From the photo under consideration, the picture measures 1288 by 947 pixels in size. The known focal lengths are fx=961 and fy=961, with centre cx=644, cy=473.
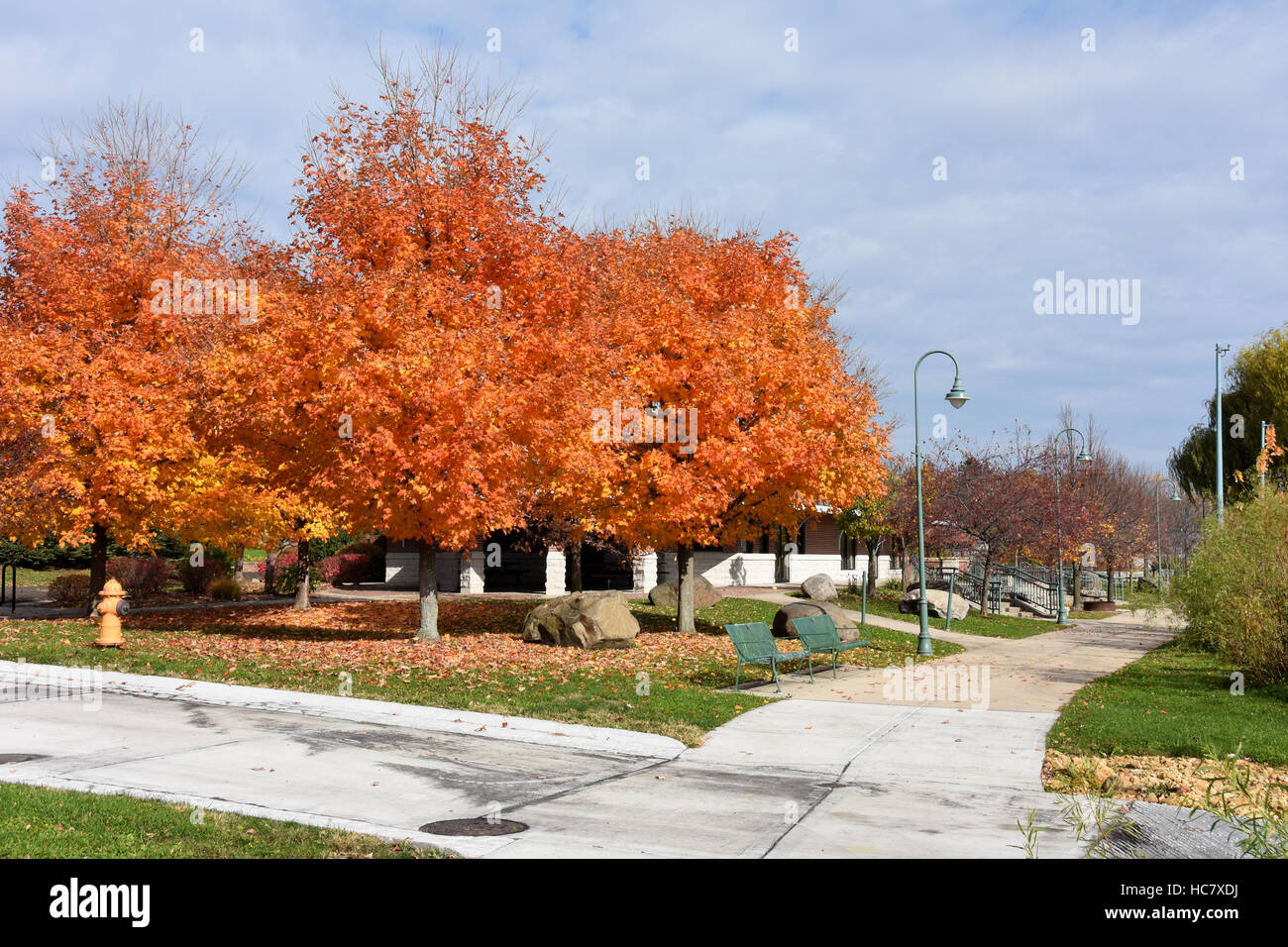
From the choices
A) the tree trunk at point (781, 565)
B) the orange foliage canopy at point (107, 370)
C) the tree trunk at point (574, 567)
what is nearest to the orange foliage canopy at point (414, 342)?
the orange foliage canopy at point (107, 370)

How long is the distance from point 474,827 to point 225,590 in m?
23.6

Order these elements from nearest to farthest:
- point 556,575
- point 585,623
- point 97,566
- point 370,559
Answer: point 585,623
point 97,566
point 556,575
point 370,559

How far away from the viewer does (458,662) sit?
15422 millimetres

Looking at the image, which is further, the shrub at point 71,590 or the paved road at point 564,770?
the shrub at point 71,590

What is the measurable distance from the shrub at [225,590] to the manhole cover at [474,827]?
23.2m

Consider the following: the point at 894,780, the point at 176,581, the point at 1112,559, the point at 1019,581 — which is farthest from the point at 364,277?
the point at 1112,559

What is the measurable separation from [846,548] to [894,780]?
37.2m

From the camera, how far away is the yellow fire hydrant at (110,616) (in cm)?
1541

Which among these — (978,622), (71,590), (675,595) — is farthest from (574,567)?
(71,590)

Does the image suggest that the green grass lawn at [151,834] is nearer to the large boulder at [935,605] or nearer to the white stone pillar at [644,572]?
the large boulder at [935,605]

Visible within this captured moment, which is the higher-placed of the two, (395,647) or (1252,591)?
(1252,591)

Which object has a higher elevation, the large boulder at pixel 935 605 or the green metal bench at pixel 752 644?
the green metal bench at pixel 752 644

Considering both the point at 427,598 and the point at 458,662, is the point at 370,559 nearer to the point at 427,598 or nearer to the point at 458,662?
the point at 427,598

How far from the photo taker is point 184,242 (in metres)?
22.1
